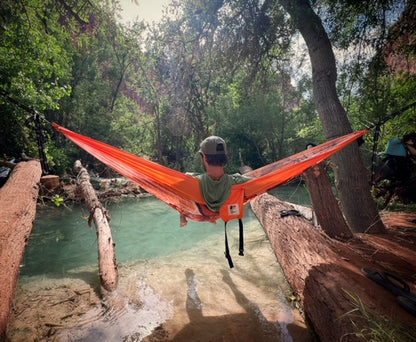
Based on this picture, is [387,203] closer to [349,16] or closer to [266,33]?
[349,16]

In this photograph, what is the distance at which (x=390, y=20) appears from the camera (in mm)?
2783

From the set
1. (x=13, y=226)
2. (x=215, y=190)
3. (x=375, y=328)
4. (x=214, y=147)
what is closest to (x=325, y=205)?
(x=215, y=190)

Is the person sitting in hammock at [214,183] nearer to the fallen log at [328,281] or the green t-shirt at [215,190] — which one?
the green t-shirt at [215,190]

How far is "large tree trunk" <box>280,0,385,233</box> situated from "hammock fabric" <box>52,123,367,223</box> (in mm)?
728

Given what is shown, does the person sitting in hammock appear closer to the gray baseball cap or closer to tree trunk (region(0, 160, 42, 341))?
the gray baseball cap

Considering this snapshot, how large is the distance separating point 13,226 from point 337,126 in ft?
10.7

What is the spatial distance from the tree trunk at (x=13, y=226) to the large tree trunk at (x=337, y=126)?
3.09 meters

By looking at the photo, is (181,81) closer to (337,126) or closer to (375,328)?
(337,126)

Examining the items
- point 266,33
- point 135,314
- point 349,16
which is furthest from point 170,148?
point 135,314

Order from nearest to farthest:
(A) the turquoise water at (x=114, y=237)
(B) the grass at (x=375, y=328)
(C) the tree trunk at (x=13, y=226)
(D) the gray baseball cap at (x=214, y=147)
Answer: (B) the grass at (x=375, y=328)
(C) the tree trunk at (x=13, y=226)
(D) the gray baseball cap at (x=214, y=147)
(A) the turquoise water at (x=114, y=237)

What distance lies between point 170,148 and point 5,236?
12.2 metres

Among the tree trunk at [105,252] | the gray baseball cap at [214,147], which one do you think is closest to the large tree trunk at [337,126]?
the gray baseball cap at [214,147]

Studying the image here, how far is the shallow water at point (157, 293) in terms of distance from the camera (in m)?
1.54

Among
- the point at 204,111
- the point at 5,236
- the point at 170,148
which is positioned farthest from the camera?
the point at 170,148
